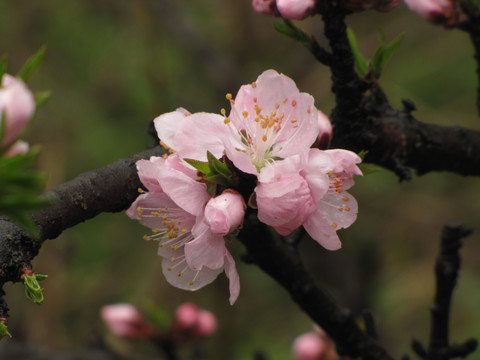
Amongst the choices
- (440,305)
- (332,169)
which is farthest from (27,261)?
(440,305)

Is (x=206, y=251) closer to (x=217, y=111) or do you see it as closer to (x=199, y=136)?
(x=199, y=136)

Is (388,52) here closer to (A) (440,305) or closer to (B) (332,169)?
(B) (332,169)

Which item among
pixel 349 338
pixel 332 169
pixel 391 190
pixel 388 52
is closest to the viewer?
pixel 332 169

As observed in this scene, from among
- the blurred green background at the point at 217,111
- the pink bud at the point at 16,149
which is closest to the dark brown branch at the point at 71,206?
the pink bud at the point at 16,149

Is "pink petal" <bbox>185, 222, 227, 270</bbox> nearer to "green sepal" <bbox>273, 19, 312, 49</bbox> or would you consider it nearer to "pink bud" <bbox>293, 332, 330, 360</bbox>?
"green sepal" <bbox>273, 19, 312, 49</bbox>

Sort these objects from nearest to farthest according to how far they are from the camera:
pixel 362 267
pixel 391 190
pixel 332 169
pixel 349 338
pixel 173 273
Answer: pixel 332 169 → pixel 173 273 → pixel 349 338 → pixel 362 267 → pixel 391 190

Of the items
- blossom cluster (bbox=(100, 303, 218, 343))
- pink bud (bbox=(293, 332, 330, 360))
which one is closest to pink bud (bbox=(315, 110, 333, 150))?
pink bud (bbox=(293, 332, 330, 360))

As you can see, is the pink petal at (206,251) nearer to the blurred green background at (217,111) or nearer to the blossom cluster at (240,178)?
the blossom cluster at (240,178)
